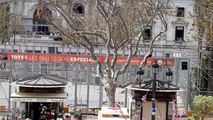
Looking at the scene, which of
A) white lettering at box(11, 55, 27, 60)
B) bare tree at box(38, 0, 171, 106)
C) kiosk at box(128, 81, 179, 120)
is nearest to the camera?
kiosk at box(128, 81, 179, 120)

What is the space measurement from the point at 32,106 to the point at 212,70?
17.3 m

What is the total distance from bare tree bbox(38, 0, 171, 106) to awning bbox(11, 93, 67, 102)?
383cm

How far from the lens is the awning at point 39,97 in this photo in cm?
2050

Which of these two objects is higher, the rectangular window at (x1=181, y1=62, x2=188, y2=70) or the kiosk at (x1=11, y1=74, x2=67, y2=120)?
the rectangular window at (x1=181, y1=62, x2=188, y2=70)

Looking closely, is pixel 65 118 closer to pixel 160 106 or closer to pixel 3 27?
pixel 160 106

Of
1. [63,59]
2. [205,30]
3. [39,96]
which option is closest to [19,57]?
[63,59]

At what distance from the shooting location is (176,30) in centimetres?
6331

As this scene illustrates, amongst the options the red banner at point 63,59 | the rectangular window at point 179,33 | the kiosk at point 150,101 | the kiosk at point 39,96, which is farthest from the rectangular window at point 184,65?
the rectangular window at point 179,33

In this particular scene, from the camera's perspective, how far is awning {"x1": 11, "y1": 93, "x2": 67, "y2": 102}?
20.5 metres

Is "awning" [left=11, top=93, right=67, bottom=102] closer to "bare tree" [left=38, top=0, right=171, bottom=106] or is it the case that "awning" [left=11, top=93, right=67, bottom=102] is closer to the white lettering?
"bare tree" [left=38, top=0, right=171, bottom=106]

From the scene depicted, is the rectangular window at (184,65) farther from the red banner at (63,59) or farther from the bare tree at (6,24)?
the bare tree at (6,24)

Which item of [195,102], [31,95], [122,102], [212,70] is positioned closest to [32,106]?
[31,95]

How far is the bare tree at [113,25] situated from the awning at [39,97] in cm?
383

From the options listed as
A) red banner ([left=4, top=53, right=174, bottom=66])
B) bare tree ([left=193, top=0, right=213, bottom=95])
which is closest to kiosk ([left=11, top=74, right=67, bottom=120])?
red banner ([left=4, top=53, right=174, bottom=66])
